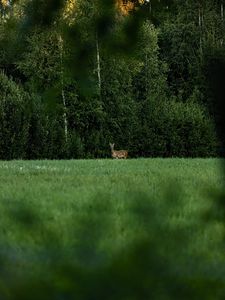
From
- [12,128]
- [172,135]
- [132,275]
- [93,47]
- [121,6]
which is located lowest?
[172,135]

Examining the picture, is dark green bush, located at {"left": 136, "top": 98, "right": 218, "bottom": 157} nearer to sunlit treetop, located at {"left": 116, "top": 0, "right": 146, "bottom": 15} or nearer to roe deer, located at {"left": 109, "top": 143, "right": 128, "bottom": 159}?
roe deer, located at {"left": 109, "top": 143, "right": 128, "bottom": 159}

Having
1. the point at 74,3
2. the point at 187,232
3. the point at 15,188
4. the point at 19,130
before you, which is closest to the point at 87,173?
the point at 15,188

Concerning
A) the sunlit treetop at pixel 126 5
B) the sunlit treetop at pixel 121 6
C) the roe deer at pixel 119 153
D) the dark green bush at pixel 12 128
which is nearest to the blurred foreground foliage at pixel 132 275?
the sunlit treetop at pixel 121 6

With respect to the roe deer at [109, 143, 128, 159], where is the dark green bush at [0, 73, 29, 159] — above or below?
above

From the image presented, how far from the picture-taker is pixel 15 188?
34.2 ft

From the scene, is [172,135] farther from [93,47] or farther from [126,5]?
[93,47]

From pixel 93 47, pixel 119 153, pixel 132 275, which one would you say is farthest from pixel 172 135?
pixel 132 275

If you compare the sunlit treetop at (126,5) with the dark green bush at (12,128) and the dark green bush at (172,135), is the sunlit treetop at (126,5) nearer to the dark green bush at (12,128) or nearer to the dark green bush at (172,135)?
the dark green bush at (12,128)

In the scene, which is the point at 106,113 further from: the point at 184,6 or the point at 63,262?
the point at 63,262

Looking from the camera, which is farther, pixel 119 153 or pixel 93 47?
pixel 119 153

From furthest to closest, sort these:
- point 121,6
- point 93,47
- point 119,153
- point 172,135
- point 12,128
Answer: point 172,135 < point 119,153 < point 12,128 < point 121,6 < point 93,47

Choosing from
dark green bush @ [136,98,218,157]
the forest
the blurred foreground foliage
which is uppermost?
the forest

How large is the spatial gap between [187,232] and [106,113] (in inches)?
991

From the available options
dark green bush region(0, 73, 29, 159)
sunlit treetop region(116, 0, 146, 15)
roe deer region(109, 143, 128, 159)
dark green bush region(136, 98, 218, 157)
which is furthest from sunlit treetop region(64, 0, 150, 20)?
dark green bush region(136, 98, 218, 157)
